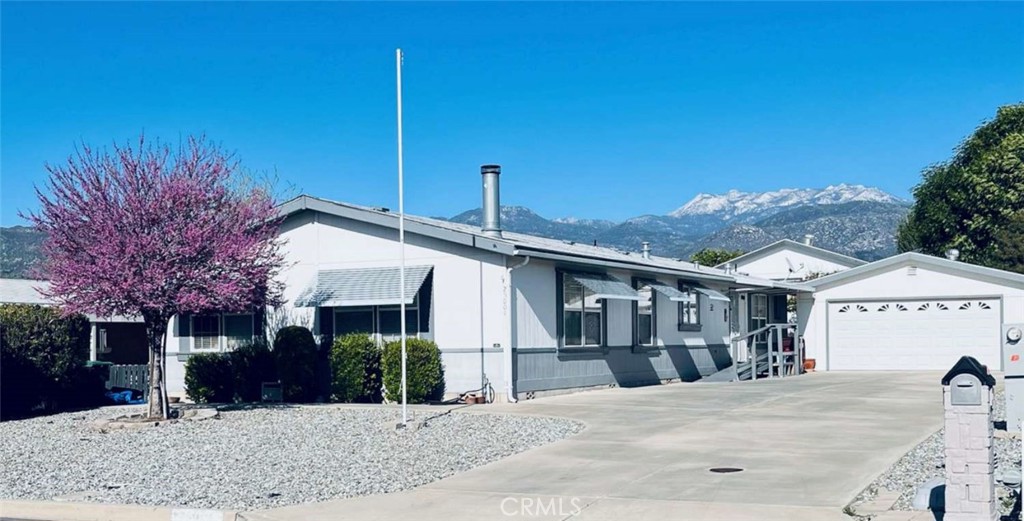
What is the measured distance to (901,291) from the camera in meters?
32.0

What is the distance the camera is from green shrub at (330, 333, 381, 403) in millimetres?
20859

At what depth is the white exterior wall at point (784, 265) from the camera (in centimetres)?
5388

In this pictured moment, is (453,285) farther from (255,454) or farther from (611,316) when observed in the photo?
(255,454)

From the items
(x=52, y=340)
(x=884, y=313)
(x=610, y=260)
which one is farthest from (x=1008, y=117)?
(x=52, y=340)

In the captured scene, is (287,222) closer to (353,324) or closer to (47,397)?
(353,324)

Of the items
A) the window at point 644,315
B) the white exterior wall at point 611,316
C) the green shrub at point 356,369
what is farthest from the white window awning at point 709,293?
the green shrub at point 356,369

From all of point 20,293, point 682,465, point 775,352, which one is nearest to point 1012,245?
point 775,352

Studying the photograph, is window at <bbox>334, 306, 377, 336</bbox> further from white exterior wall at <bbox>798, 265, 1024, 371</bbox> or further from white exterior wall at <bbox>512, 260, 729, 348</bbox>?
white exterior wall at <bbox>798, 265, 1024, 371</bbox>

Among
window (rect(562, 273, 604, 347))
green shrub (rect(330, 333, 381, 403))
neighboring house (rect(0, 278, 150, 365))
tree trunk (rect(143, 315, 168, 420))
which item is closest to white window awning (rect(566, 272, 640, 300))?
window (rect(562, 273, 604, 347))

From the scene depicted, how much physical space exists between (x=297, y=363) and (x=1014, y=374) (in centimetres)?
1303

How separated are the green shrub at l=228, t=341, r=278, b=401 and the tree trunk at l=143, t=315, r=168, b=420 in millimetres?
3828

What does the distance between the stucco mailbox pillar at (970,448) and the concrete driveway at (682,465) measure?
113 centimetres

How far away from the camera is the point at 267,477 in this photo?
1235cm

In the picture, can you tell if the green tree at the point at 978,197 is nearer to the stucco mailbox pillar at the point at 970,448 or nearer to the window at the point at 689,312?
the window at the point at 689,312
